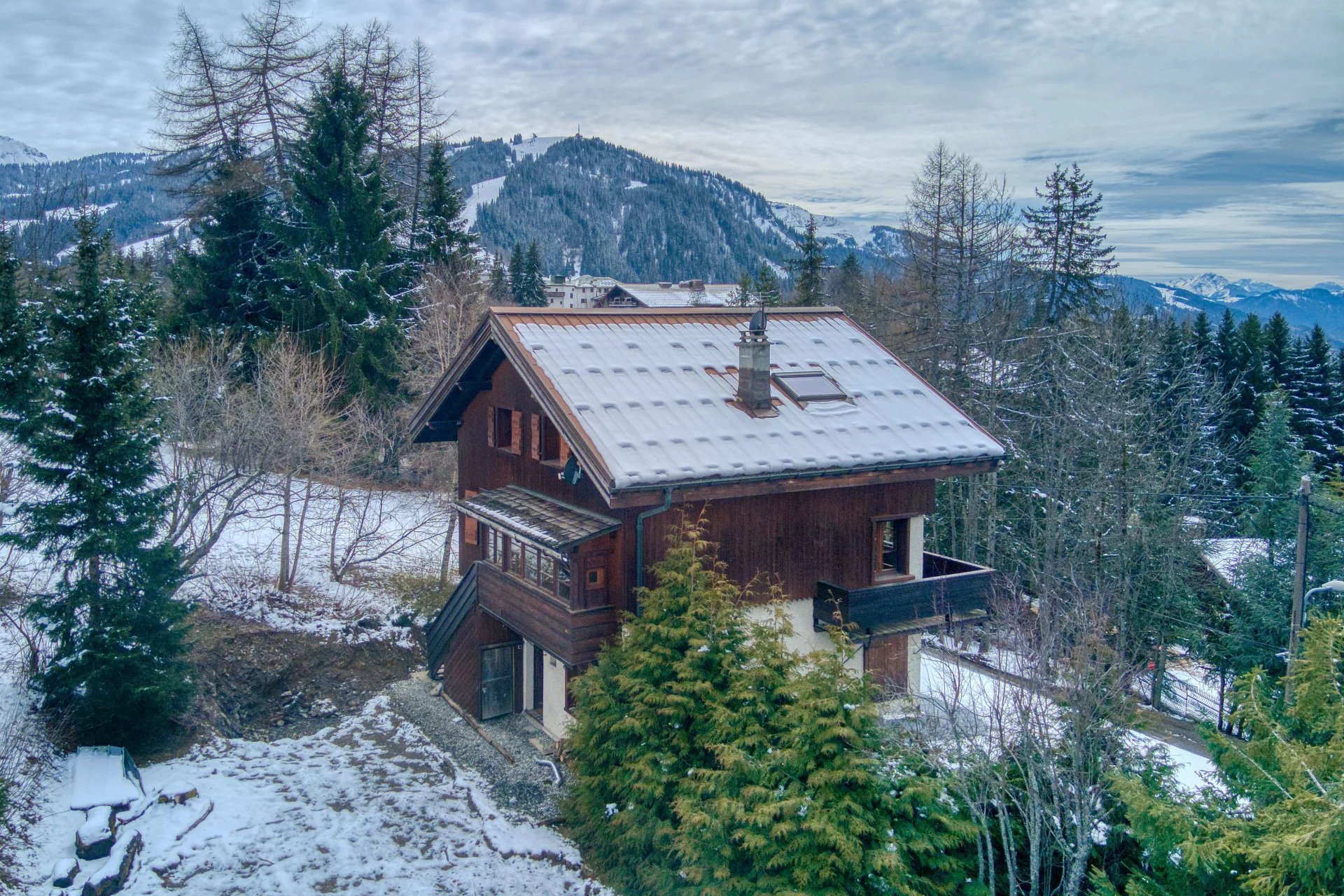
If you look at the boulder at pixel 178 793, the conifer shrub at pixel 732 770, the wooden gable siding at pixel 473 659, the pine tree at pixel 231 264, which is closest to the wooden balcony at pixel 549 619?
the conifer shrub at pixel 732 770

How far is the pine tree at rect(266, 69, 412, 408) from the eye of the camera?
108 ft

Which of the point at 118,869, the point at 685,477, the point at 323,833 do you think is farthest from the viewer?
the point at 323,833

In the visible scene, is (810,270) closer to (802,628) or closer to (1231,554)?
(1231,554)

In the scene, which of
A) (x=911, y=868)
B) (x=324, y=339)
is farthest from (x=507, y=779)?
(x=324, y=339)

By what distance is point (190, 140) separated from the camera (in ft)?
118

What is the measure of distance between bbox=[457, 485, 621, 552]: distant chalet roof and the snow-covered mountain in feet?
529

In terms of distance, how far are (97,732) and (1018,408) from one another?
2831 centimetres

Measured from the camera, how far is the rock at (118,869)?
40.6 ft

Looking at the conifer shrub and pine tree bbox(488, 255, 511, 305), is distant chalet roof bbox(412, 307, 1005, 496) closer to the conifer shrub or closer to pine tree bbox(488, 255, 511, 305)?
the conifer shrub

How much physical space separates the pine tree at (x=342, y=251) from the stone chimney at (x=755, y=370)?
2007 centimetres

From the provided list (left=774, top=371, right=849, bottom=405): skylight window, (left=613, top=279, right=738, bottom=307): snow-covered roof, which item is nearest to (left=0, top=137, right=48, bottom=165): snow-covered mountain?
(left=613, top=279, right=738, bottom=307): snow-covered roof

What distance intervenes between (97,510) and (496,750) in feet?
28.8

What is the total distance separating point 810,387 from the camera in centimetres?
1777

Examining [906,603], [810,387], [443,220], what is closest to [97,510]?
[810,387]
